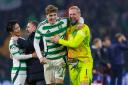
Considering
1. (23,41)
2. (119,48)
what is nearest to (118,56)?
(119,48)

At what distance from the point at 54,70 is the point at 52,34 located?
73 cm

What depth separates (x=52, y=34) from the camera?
548 inches

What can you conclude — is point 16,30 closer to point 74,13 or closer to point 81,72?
point 74,13

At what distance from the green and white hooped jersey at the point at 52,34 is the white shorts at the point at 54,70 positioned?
0.33ft

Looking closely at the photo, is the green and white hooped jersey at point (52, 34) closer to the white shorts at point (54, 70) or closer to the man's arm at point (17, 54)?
the white shorts at point (54, 70)

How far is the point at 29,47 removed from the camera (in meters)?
14.5

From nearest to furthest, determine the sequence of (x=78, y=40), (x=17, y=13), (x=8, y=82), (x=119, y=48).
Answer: (x=78, y=40) < (x=119, y=48) < (x=8, y=82) < (x=17, y=13)

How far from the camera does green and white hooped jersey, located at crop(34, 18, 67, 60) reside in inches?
548

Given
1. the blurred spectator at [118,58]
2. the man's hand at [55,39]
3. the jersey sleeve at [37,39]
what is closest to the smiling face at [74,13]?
the man's hand at [55,39]

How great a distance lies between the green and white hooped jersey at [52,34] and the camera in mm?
13930

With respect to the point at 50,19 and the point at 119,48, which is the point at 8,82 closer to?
the point at 119,48

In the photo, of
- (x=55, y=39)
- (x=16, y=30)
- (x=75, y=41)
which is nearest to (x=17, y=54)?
(x=16, y=30)

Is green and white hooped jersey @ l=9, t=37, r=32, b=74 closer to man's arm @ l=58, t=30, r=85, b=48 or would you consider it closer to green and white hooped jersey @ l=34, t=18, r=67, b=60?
green and white hooped jersey @ l=34, t=18, r=67, b=60

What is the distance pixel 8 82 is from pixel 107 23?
6.28 m
